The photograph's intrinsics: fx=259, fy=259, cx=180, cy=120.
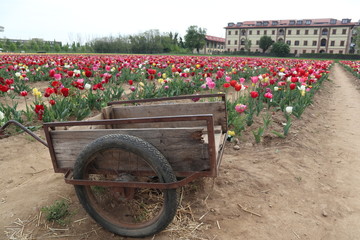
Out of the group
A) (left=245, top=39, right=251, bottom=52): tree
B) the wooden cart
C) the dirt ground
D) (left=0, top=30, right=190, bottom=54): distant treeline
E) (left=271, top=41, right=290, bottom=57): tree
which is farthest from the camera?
(left=245, top=39, right=251, bottom=52): tree

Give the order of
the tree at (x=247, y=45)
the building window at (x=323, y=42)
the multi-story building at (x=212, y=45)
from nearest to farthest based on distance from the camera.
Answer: the building window at (x=323, y=42) < the tree at (x=247, y=45) < the multi-story building at (x=212, y=45)

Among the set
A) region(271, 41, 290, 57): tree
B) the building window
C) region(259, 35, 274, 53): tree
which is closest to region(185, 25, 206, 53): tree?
region(259, 35, 274, 53): tree

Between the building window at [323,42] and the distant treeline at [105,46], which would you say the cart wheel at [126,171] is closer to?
the distant treeline at [105,46]

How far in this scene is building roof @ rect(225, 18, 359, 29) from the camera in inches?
2613

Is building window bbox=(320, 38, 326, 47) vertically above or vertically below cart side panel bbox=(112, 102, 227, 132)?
below

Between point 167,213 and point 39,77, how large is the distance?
9111mm

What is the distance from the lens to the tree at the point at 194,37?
239ft

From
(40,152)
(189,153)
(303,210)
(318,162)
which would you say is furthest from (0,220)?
(318,162)

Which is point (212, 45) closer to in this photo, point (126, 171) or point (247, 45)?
point (247, 45)

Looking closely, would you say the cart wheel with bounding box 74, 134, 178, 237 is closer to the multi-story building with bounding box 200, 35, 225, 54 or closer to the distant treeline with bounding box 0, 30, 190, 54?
the distant treeline with bounding box 0, 30, 190, 54

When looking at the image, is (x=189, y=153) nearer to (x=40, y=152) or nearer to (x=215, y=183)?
(x=215, y=183)

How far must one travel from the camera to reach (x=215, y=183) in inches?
108

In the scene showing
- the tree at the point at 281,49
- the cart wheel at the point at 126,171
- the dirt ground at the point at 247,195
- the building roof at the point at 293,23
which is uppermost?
the building roof at the point at 293,23

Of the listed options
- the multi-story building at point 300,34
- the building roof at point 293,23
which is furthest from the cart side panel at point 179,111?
the building roof at point 293,23
